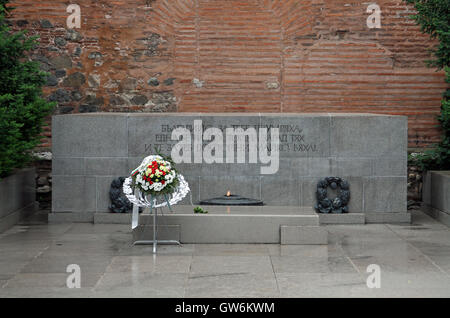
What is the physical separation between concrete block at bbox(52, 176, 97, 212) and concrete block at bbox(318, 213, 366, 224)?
4.29 meters

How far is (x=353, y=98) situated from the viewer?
591 inches

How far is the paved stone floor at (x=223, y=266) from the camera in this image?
741cm

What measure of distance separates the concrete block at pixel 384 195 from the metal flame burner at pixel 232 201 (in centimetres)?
218

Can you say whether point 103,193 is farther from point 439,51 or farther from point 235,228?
point 439,51

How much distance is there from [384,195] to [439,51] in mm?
3149

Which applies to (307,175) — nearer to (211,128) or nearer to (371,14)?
(211,128)

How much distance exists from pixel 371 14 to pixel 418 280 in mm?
8432

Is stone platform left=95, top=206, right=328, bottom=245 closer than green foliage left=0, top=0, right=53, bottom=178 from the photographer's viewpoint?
Yes

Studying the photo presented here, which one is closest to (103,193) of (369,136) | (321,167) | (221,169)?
(221,169)

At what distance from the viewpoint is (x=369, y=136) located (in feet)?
41.9

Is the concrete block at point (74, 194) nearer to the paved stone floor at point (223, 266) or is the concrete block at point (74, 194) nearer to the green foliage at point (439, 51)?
the paved stone floor at point (223, 266)

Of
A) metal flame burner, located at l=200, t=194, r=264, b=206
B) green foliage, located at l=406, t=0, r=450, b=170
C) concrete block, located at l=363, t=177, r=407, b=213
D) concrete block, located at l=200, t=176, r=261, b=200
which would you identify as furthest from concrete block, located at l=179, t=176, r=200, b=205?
green foliage, located at l=406, t=0, r=450, b=170

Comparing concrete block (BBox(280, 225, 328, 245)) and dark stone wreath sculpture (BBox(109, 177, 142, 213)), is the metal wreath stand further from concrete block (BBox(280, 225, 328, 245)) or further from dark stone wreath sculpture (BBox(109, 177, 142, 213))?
dark stone wreath sculpture (BBox(109, 177, 142, 213))

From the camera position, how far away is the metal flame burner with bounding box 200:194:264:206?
38.0 ft
